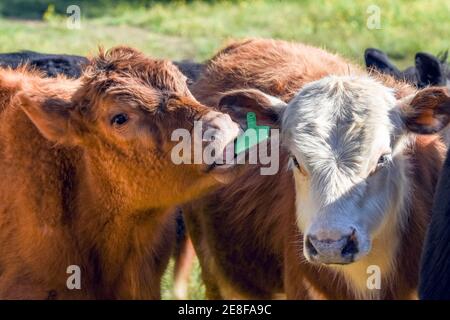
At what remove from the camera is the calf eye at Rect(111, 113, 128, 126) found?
19.2 ft

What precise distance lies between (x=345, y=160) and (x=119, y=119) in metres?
1.25

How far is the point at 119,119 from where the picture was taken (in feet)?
19.2

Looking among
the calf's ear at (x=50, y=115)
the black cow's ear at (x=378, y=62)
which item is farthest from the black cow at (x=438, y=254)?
the black cow's ear at (x=378, y=62)

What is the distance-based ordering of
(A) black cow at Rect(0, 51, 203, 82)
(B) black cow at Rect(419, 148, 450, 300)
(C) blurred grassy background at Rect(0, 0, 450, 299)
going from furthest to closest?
(C) blurred grassy background at Rect(0, 0, 450, 299) < (A) black cow at Rect(0, 51, 203, 82) < (B) black cow at Rect(419, 148, 450, 300)

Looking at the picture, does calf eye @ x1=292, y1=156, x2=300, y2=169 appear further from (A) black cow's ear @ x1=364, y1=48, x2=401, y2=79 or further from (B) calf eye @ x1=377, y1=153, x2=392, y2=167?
(A) black cow's ear @ x1=364, y1=48, x2=401, y2=79

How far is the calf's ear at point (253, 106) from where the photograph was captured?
625cm

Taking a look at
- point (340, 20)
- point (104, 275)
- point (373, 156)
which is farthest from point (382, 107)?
point (340, 20)

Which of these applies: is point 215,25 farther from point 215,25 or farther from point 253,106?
point 253,106

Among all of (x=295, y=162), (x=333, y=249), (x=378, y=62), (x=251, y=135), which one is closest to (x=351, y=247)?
(x=333, y=249)

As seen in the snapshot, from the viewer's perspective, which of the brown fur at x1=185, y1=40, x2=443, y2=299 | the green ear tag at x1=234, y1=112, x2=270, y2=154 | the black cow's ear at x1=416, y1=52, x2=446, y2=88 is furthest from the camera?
the black cow's ear at x1=416, y1=52, x2=446, y2=88

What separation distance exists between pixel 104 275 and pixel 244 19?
10.3 m

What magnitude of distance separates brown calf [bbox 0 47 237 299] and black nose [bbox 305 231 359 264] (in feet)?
2.16

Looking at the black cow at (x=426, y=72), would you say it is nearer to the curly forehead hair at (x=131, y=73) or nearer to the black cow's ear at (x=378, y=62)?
the black cow's ear at (x=378, y=62)

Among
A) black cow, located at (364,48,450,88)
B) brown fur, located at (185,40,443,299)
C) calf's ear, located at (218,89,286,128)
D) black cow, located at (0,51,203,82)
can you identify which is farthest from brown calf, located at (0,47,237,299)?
black cow, located at (364,48,450,88)
